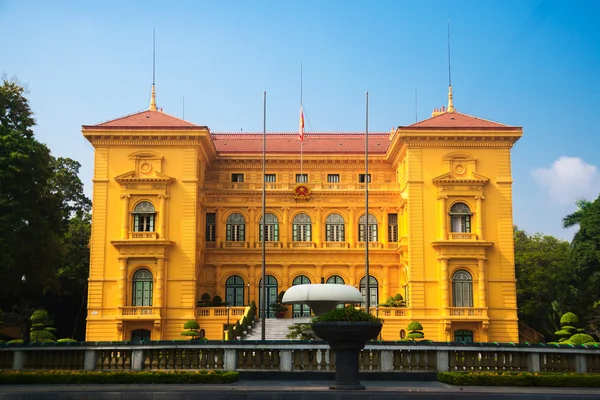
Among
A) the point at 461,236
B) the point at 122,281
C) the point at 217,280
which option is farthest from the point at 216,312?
the point at 461,236

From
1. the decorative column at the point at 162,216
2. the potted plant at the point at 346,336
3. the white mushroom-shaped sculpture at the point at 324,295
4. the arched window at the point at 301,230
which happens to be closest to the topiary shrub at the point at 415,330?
the arched window at the point at 301,230

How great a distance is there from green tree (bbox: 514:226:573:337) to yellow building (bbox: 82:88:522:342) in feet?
24.8

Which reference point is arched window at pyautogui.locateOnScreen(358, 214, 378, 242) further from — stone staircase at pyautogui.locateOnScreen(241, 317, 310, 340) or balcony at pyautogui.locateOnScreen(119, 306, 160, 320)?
balcony at pyautogui.locateOnScreen(119, 306, 160, 320)

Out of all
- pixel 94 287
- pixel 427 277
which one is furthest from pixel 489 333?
pixel 94 287

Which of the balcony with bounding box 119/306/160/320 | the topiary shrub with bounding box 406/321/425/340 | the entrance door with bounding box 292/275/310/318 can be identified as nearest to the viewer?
the topiary shrub with bounding box 406/321/425/340

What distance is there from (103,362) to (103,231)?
24.3m

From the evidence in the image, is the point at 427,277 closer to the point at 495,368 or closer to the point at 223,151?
the point at 223,151

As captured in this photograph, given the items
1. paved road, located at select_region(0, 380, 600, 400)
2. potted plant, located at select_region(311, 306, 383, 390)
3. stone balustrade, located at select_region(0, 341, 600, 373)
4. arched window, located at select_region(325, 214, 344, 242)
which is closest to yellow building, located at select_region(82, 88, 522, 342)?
arched window, located at select_region(325, 214, 344, 242)

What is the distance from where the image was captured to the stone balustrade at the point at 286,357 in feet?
77.1

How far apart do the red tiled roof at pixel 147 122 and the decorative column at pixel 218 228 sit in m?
7.11

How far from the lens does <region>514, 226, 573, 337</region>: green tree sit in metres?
53.2

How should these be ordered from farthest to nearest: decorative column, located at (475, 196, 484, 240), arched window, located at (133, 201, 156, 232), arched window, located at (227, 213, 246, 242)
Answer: arched window, located at (227, 213, 246, 242) → arched window, located at (133, 201, 156, 232) → decorative column, located at (475, 196, 484, 240)

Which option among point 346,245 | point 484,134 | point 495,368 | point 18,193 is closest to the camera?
point 495,368

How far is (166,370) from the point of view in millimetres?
23828
